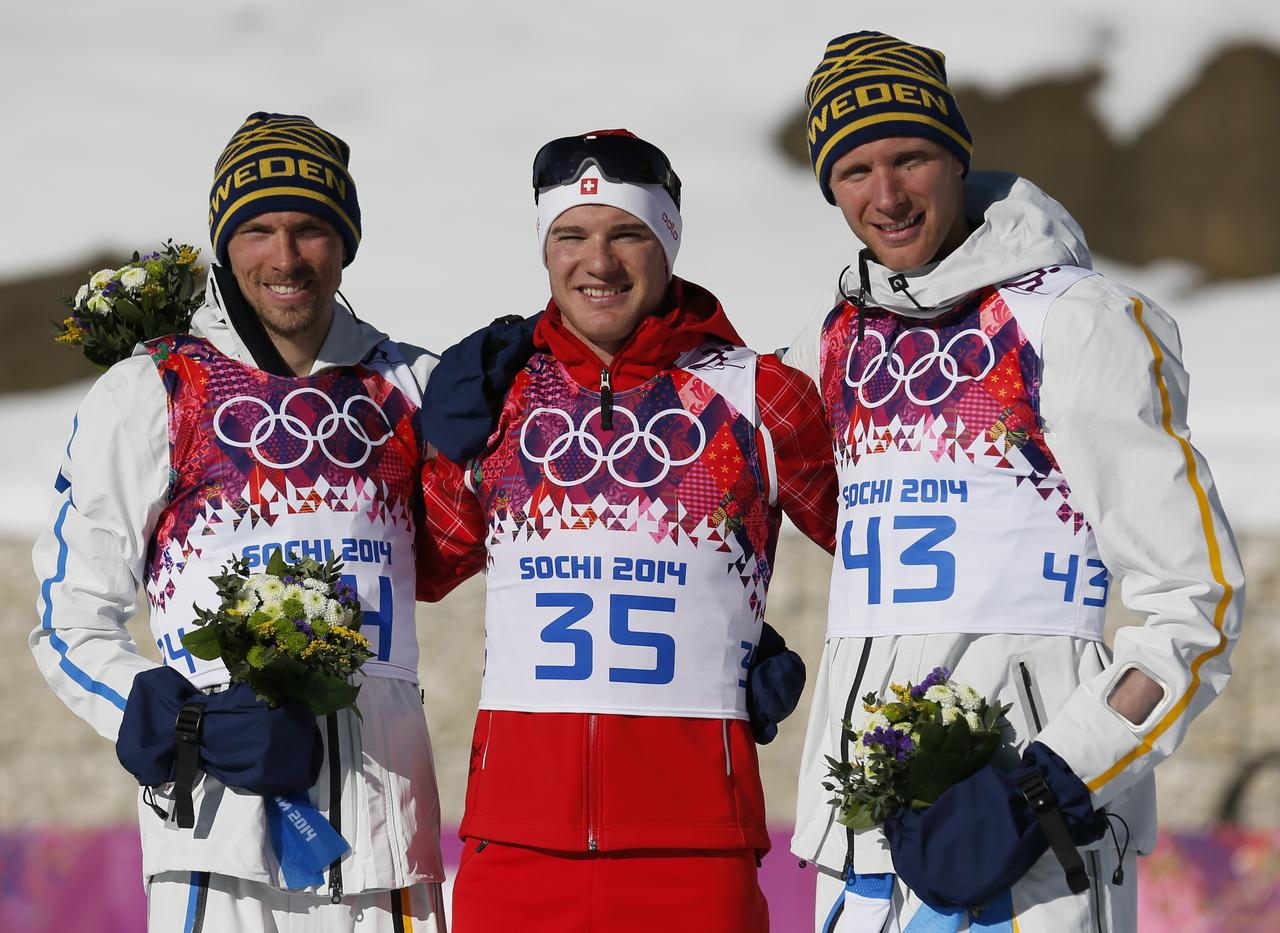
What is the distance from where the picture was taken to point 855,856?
3426 millimetres

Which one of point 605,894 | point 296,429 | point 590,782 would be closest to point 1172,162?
point 296,429

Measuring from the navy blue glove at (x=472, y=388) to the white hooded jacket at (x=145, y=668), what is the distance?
277 mm

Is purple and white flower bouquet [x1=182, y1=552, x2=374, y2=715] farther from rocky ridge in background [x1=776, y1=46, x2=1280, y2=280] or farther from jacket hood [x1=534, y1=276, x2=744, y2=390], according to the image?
rocky ridge in background [x1=776, y1=46, x2=1280, y2=280]

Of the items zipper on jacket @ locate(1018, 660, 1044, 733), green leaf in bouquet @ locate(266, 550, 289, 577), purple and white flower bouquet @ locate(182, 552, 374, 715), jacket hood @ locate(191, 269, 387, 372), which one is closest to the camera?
zipper on jacket @ locate(1018, 660, 1044, 733)

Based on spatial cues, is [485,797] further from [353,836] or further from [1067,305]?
[1067,305]

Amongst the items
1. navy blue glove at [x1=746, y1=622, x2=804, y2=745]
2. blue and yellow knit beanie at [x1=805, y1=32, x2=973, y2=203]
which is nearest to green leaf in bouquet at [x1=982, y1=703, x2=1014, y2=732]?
navy blue glove at [x1=746, y1=622, x2=804, y2=745]

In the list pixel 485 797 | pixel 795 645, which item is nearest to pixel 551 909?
pixel 485 797

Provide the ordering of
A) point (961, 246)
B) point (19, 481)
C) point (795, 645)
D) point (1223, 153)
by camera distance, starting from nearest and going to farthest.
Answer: point (961, 246), point (795, 645), point (19, 481), point (1223, 153)

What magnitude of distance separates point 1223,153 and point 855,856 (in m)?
10.4

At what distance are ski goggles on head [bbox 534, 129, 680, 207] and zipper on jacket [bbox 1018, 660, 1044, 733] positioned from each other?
1398mm

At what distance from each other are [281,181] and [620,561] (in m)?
1.21

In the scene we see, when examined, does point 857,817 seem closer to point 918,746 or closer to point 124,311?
point 918,746

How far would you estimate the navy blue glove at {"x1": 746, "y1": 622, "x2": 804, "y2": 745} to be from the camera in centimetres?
380

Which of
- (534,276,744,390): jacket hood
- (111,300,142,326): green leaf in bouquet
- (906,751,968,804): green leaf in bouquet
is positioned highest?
(111,300,142,326): green leaf in bouquet
